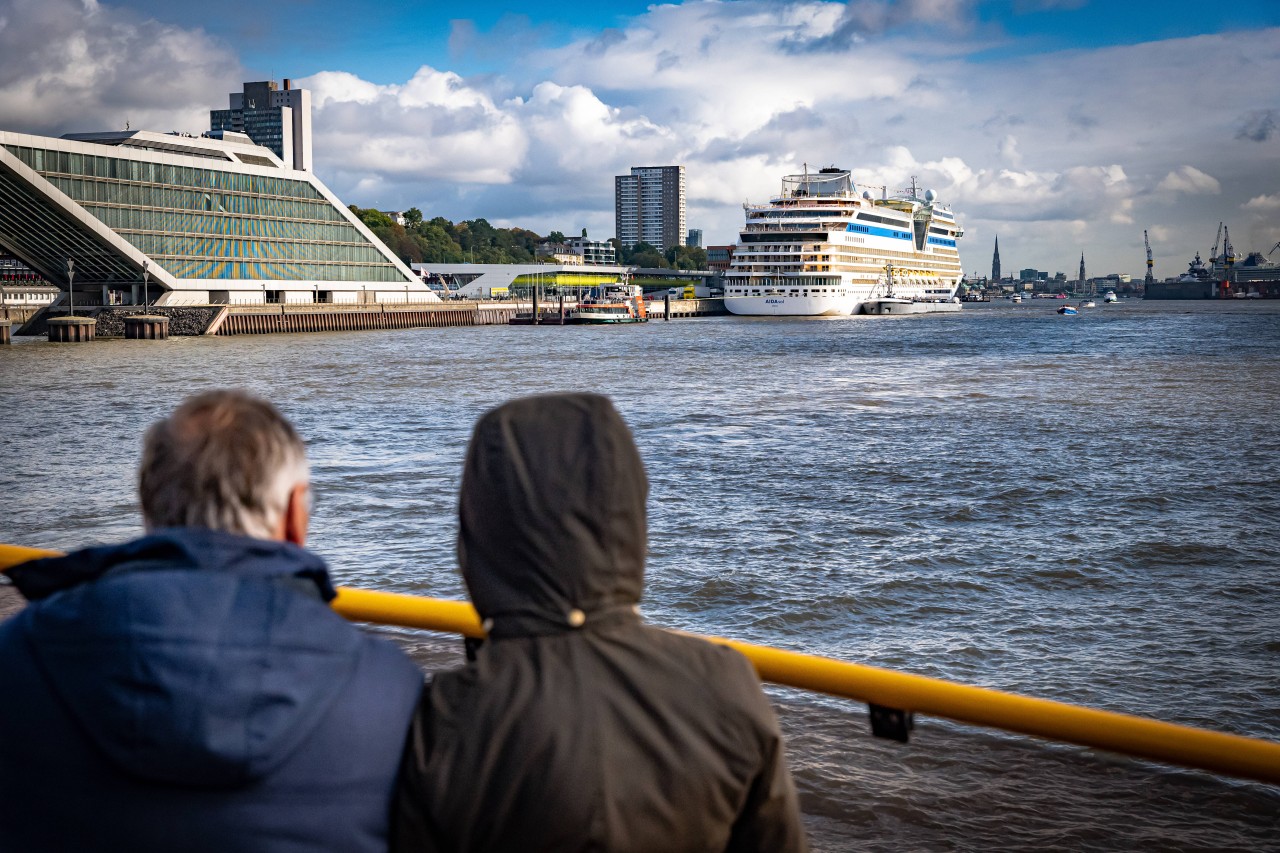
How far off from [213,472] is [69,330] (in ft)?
204

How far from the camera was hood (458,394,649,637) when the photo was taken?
5.14 ft

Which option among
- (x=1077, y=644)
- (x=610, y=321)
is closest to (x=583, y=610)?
(x=1077, y=644)

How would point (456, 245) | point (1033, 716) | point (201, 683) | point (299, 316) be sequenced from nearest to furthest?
point (201, 683), point (1033, 716), point (299, 316), point (456, 245)

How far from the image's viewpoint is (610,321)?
86812 mm

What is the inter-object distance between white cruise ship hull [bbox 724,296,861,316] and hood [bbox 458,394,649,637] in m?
86.9

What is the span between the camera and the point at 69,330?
57375mm

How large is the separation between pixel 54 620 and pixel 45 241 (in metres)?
75.6

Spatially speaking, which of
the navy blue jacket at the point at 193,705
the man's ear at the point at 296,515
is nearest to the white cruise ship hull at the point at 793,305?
the man's ear at the point at 296,515

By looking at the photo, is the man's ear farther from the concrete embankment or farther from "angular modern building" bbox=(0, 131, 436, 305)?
"angular modern building" bbox=(0, 131, 436, 305)

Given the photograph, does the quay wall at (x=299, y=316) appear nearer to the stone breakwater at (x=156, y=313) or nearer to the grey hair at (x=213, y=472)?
the stone breakwater at (x=156, y=313)

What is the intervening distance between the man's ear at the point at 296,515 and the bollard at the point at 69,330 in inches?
2442

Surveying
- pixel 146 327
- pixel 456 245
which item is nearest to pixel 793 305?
pixel 146 327

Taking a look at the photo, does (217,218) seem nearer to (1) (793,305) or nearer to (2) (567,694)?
(1) (793,305)

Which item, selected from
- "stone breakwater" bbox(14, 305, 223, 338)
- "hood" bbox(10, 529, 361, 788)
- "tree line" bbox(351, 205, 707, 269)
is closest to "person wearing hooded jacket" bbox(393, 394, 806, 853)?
"hood" bbox(10, 529, 361, 788)
